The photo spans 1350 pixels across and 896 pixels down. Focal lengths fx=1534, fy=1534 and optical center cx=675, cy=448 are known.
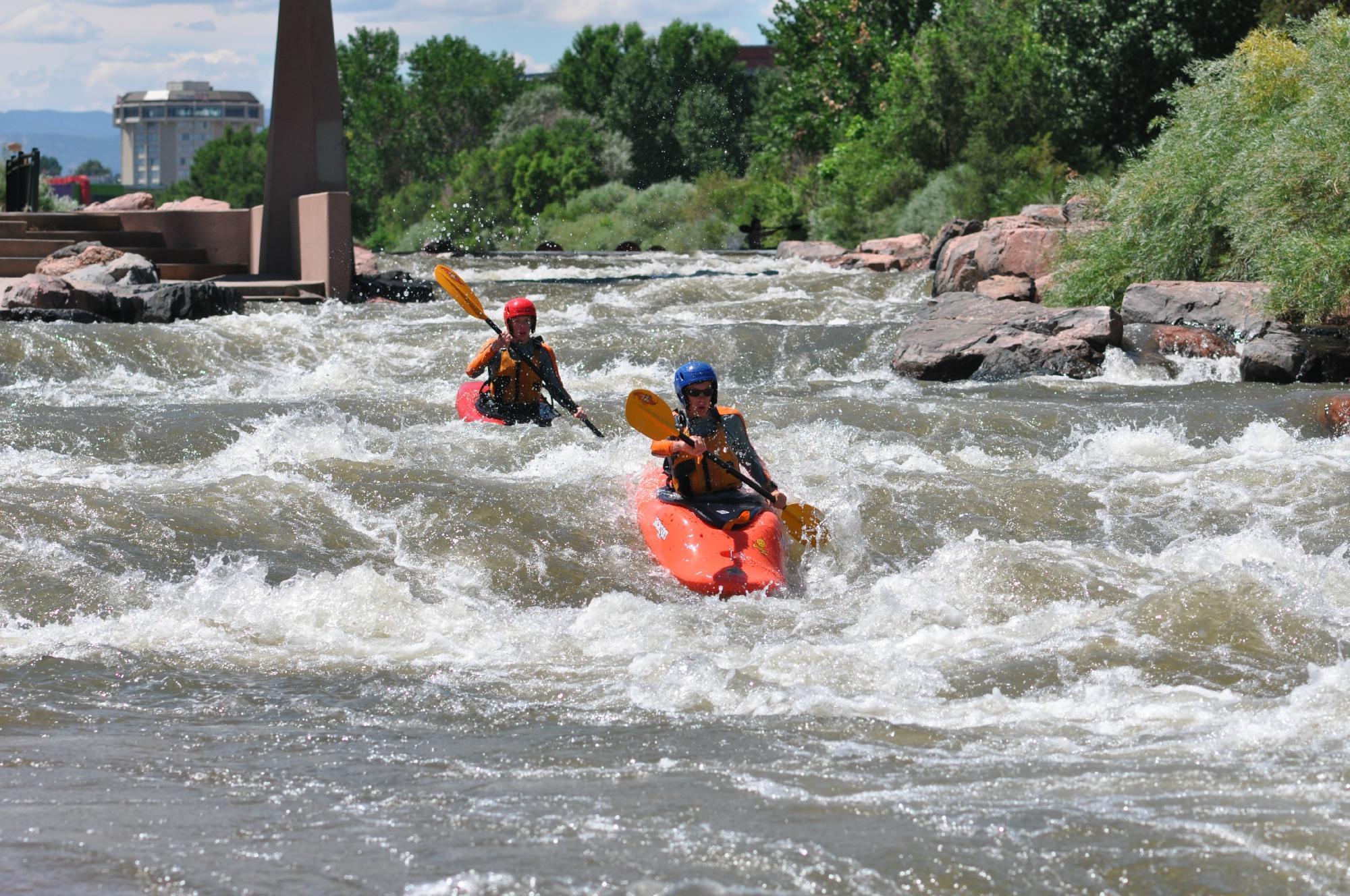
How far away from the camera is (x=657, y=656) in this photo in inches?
204

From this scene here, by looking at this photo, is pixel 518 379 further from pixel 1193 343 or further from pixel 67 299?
pixel 67 299

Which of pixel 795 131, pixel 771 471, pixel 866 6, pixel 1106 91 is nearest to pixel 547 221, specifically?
pixel 795 131

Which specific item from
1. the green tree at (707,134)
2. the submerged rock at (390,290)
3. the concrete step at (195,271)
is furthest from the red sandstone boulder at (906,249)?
the green tree at (707,134)

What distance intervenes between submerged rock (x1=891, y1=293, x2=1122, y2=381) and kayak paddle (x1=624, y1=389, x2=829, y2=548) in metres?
5.23

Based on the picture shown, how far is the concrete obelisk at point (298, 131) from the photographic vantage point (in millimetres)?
17797

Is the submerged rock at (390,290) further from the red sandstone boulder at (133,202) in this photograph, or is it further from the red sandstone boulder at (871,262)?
the red sandstone boulder at (133,202)

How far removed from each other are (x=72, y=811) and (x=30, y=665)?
61.6 inches

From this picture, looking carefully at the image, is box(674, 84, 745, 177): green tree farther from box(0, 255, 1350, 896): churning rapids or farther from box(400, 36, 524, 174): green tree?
box(0, 255, 1350, 896): churning rapids

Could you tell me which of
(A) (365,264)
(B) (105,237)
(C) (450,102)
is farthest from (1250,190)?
(C) (450,102)

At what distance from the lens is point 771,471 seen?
804cm

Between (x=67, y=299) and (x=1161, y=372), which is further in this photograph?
(x=67, y=299)

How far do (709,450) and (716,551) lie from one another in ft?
1.85

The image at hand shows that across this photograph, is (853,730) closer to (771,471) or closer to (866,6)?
(771,471)

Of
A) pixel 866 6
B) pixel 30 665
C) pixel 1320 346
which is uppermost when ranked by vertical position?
pixel 866 6
